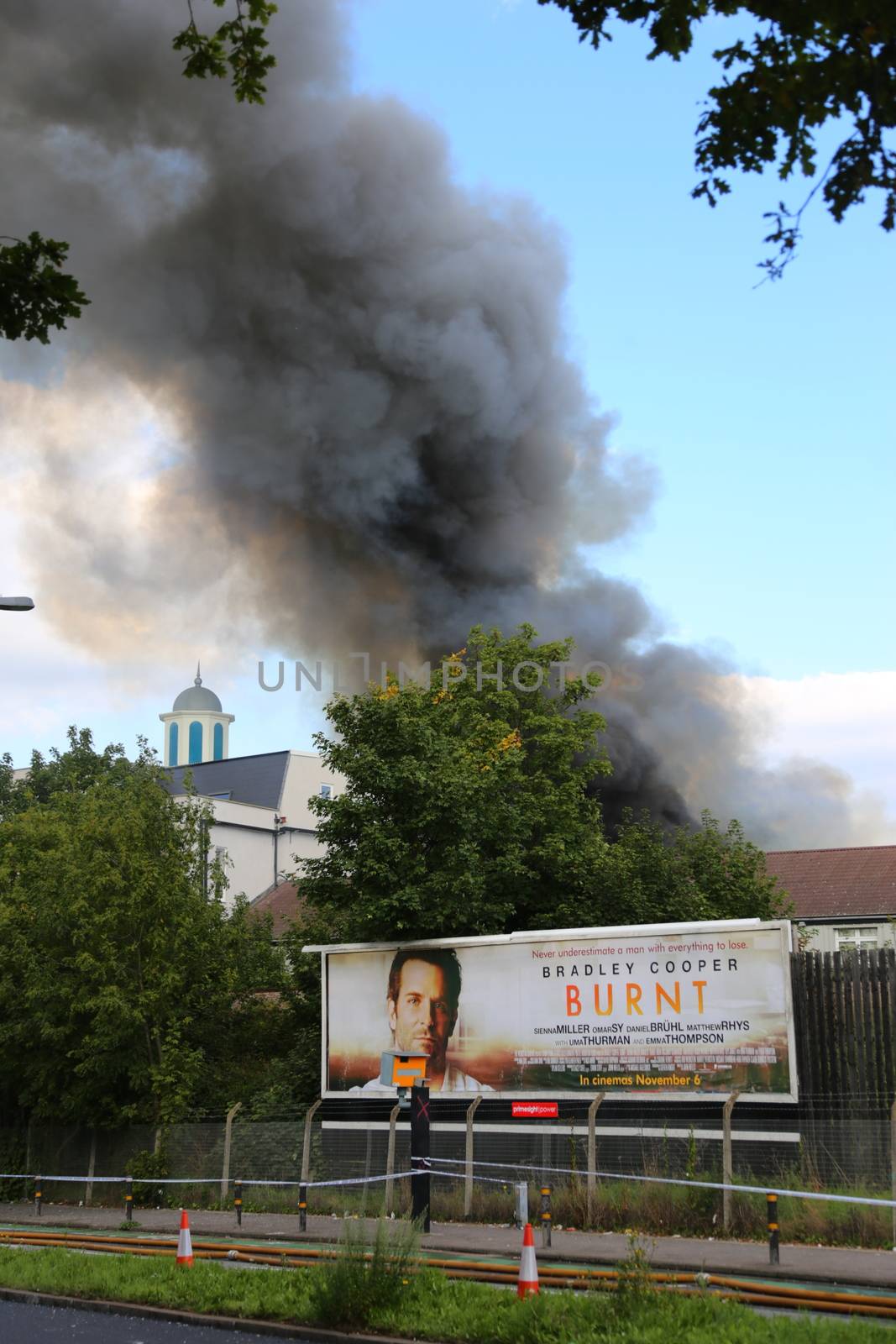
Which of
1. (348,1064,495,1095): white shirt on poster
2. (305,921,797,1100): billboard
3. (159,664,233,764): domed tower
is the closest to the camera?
(305,921,797,1100): billboard

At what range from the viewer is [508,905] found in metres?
26.7

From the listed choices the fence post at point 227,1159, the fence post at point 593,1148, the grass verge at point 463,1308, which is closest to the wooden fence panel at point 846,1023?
the fence post at point 593,1148

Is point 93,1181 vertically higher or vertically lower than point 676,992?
lower

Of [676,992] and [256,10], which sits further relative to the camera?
[676,992]

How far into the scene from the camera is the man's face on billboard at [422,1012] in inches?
889

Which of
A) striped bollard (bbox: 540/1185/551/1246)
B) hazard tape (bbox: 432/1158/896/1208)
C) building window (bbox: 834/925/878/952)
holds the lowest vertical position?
striped bollard (bbox: 540/1185/551/1246)

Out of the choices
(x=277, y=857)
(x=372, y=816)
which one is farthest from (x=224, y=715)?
(x=372, y=816)

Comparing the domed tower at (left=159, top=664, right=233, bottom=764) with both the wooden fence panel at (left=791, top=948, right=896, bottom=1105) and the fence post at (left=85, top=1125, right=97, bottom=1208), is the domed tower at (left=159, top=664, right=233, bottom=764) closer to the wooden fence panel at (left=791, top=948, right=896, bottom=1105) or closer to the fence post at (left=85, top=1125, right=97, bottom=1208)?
the fence post at (left=85, top=1125, right=97, bottom=1208)

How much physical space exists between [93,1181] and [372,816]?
28.3 ft

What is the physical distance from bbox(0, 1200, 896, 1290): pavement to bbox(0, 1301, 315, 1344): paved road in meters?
3.34

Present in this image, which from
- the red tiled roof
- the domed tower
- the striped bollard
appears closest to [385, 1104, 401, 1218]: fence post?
the striped bollard

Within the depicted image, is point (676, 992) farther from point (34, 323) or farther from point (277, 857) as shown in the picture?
point (277, 857)

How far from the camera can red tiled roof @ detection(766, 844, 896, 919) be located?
45156 mm

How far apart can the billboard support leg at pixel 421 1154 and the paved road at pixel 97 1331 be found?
4679 millimetres
